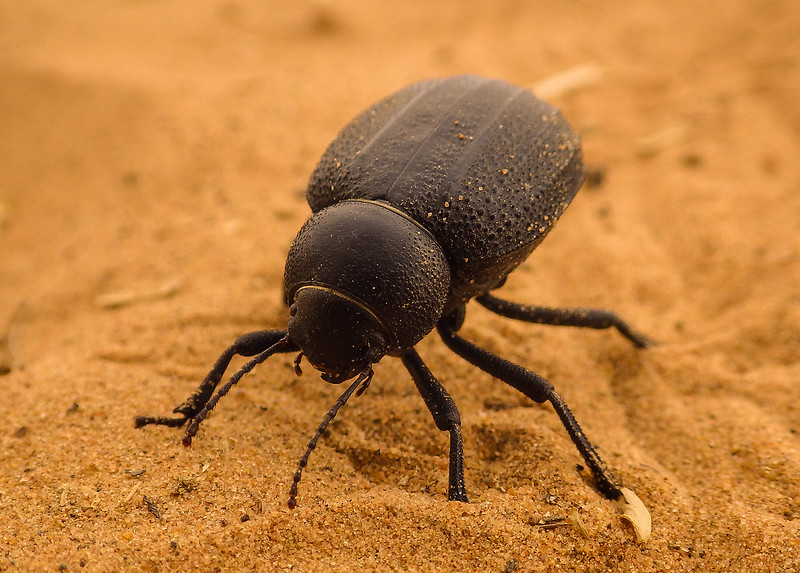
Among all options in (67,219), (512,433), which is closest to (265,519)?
(512,433)

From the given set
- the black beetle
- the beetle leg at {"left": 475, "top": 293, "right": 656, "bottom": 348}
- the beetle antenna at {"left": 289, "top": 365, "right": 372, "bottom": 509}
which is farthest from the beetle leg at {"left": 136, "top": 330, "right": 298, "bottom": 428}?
the beetle leg at {"left": 475, "top": 293, "right": 656, "bottom": 348}

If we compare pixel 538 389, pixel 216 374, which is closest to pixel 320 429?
pixel 216 374

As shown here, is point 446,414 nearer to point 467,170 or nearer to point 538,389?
point 538,389

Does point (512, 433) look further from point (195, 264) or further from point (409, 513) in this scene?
point (195, 264)

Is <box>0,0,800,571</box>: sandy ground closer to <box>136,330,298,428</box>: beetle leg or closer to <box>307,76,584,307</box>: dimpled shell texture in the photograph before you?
<box>136,330,298,428</box>: beetle leg

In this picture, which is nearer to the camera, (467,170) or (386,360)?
(467,170)

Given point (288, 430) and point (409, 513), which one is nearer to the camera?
point (409, 513)

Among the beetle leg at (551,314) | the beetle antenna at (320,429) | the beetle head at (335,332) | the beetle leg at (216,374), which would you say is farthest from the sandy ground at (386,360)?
the beetle head at (335,332)
